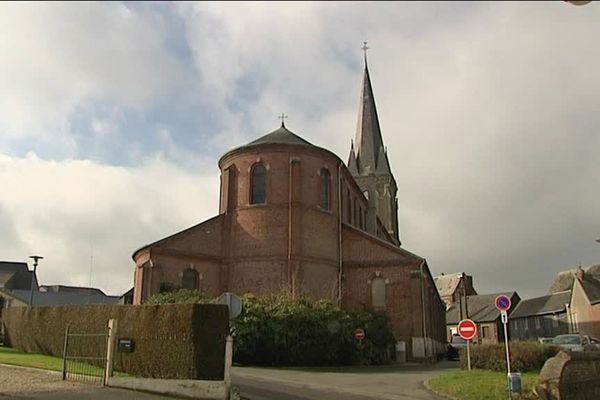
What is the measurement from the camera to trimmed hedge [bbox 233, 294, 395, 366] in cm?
2592

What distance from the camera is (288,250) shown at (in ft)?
118

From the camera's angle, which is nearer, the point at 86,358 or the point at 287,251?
the point at 86,358

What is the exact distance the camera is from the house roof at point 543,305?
67688mm

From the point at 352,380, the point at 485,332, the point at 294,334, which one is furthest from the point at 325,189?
the point at 485,332

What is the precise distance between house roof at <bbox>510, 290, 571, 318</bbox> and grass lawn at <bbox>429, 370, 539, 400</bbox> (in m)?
51.7

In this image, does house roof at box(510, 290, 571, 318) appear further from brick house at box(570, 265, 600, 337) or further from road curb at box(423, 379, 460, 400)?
road curb at box(423, 379, 460, 400)

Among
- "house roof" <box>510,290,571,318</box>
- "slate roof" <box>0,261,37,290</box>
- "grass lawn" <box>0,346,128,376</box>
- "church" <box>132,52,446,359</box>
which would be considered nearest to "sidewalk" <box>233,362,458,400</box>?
"grass lawn" <box>0,346,128,376</box>

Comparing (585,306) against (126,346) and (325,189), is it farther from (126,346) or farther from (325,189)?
(126,346)

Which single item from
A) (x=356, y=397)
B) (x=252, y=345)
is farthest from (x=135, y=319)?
(x=252, y=345)

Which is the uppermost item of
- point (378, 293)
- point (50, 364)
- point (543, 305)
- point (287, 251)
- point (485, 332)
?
point (287, 251)

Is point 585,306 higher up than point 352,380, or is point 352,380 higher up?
point 585,306

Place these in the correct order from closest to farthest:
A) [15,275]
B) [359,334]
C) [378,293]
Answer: [359,334]
[378,293]
[15,275]

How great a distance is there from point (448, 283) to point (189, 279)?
233ft

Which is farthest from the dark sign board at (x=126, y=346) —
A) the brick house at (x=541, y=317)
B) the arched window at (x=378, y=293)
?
the brick house at (x=541, y=317)
